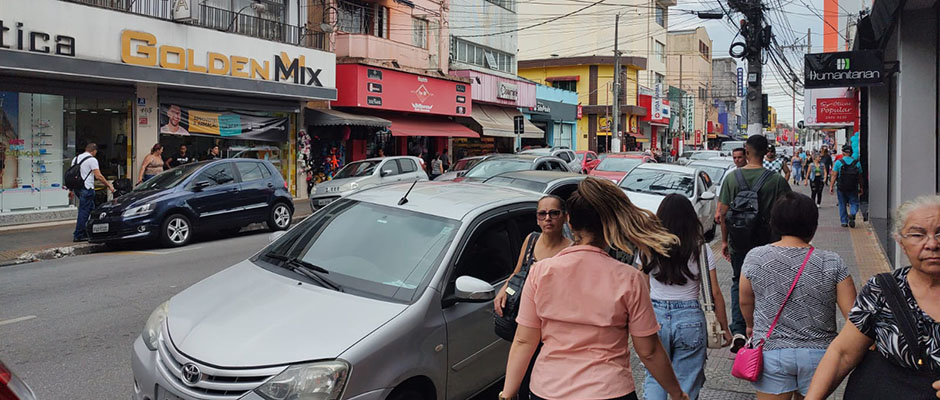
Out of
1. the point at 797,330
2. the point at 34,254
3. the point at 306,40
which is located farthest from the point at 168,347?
the point at 306,40

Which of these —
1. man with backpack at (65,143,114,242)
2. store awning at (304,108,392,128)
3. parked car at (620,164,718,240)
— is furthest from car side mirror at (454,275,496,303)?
store awning at (304,108,392,128)

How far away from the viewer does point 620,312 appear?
2812 mm

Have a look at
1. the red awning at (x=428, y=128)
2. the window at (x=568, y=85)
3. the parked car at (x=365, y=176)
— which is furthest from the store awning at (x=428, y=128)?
the window at (x=568, y=85)

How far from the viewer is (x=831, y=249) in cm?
1200

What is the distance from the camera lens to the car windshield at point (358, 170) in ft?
61.0

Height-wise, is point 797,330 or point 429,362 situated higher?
point 797,330

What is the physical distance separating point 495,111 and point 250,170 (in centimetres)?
2146

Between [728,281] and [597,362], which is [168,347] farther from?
[728,281]

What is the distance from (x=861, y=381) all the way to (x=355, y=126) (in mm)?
23822

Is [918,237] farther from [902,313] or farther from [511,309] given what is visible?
[511,309]

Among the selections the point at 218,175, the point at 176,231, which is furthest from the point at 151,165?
the point at 176,231

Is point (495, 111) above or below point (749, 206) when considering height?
above

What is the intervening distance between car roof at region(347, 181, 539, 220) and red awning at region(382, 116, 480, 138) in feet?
68.2

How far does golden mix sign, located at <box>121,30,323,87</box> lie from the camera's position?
17.0 meters
